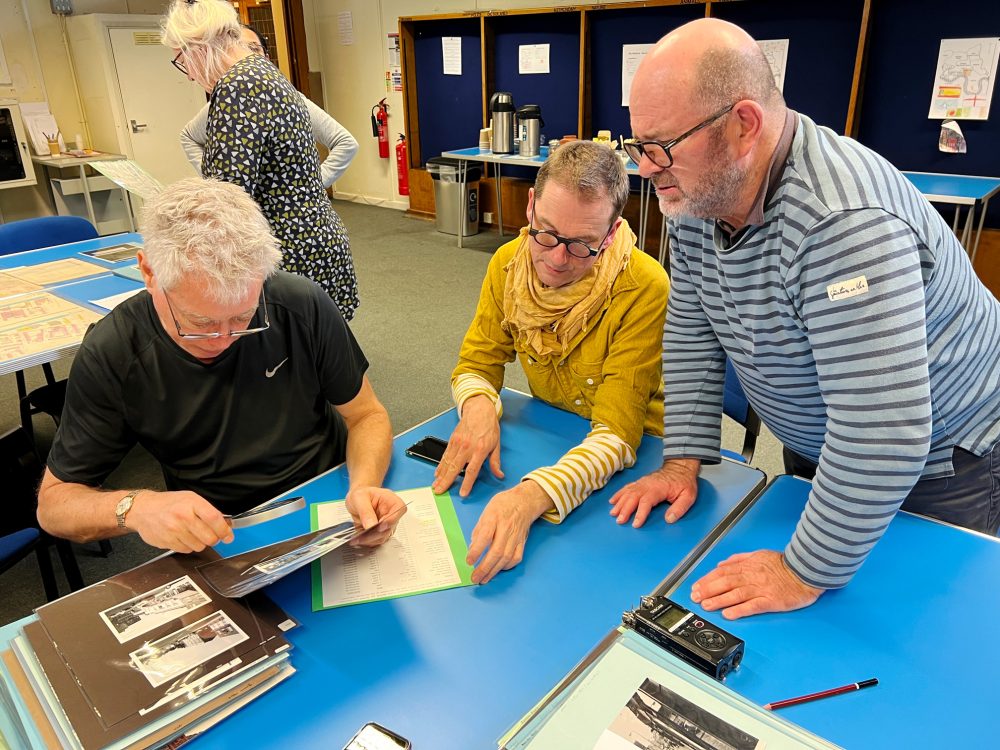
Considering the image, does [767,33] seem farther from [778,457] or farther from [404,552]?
[404,552]

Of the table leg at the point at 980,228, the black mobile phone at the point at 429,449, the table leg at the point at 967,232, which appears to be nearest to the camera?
the black mobile phone at the point at 429,449

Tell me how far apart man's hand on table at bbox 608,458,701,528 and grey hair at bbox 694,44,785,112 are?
27.4 inches

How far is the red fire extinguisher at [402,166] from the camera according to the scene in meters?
7.29

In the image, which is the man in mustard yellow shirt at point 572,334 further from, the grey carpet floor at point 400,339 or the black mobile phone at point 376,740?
the grey carpet floor at point 400,339

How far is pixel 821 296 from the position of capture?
1.01 meters

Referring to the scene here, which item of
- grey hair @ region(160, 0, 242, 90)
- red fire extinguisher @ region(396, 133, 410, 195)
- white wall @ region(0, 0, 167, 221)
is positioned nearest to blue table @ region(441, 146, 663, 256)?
red fire extinguisher @ region(396, 133, 410, 195)

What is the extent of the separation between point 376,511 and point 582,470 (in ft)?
1.35

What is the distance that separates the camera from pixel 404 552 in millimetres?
1246

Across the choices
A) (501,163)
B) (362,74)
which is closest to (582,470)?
(501,163)

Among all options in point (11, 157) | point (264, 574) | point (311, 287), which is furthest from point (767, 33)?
point (11, 157)

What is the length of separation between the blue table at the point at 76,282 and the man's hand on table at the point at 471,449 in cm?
131

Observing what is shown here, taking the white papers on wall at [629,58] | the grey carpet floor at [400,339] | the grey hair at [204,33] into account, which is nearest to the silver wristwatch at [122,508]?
the grey carpet floor at [400,339]

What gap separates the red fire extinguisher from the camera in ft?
23.9

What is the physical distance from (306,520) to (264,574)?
333 mm
